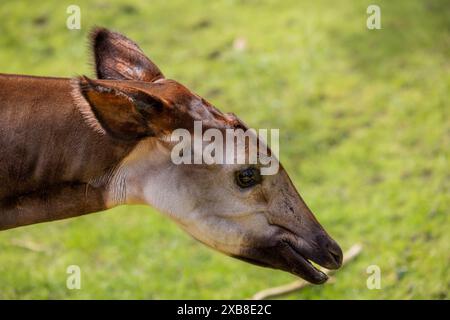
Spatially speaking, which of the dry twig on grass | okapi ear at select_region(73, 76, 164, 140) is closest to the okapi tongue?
okapi ear at select_region(73, 76, 164, 140)

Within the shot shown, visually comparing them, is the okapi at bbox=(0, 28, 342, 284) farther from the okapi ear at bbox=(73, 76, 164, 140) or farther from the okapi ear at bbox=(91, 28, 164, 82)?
the okapi ear at bbox=(91, 28, 164, 82)

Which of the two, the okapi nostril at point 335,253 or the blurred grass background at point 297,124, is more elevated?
the blurred grass background at point 297,124

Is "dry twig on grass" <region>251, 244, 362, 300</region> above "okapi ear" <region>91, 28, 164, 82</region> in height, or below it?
below

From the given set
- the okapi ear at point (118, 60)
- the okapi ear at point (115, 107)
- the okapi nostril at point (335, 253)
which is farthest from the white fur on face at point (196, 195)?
the okapi ear at point (118, 60)

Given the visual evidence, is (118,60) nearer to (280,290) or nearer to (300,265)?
(300,265)

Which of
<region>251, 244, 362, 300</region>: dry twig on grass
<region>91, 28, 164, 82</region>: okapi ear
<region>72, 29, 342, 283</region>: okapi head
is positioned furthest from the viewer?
<region>251, 244, 362, 300</region>: dry twig on grass

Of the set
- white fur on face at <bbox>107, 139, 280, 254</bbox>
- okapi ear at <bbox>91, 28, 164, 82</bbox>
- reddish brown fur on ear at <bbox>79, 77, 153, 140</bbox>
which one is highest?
okapi ear at <bbox>91, 28, 164, 82</bbox>

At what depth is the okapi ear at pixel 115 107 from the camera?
356 cm

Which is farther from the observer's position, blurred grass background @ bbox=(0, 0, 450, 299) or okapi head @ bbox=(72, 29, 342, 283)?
blurred grass background @ bbox=(0, 0, 450, 299)

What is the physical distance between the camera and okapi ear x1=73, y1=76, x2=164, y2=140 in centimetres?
356

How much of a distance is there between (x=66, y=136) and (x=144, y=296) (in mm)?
2947

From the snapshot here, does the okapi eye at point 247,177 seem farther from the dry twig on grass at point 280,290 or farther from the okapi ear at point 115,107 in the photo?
the dry twig on grass at point 280,290

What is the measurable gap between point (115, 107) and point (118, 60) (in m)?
0.79

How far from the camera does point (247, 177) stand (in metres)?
3.87
